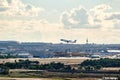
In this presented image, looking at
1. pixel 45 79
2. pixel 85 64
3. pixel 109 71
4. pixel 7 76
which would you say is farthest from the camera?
pixel 85 64

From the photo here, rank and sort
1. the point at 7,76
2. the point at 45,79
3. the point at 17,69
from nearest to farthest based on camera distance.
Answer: the point at 45,79 → the point at 7,76 → the point at 17,69

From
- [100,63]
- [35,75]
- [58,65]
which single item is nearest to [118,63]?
[100,63]

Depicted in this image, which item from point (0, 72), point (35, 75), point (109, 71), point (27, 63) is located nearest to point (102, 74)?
point (109, 71)

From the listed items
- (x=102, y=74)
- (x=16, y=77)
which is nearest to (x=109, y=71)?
(x=102, y=74)

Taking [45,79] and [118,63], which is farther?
[118,63]

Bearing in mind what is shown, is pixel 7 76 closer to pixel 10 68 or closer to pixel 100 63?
pixel 10 68

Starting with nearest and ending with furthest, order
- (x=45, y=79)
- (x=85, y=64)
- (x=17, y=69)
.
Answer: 1. (x=45, y=79)
2. (x=17, y=69)
3. (x=85, y=64)

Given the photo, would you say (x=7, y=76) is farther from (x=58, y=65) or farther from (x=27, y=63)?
(x=27, y=63)

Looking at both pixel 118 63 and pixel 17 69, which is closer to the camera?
pixel 17 69
